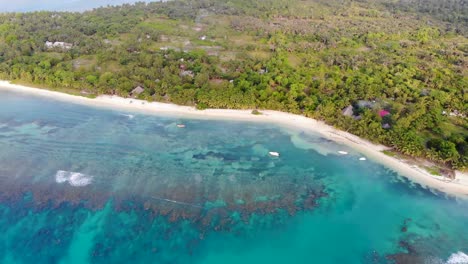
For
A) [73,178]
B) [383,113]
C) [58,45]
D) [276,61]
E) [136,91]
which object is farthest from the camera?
[58,45]

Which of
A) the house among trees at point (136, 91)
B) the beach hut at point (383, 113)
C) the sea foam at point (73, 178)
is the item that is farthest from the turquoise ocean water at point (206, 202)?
the beach hut at point (383, 113)

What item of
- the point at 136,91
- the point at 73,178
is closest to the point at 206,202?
the point at 73,178

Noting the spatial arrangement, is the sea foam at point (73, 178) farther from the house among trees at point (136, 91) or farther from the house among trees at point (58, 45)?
the house among trees at point (58, 45)

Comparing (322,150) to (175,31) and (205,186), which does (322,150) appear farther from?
(175,31)

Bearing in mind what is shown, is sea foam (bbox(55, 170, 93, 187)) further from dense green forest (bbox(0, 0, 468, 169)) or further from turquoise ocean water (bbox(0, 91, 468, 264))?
dense green forest (bbox(0, 0, 468, 169))

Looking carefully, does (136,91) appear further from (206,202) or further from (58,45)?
(58,45)

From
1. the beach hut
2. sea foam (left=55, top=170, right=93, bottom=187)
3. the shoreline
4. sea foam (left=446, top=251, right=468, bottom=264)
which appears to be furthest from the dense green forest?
sea foam (left=55, top=170, right=93, bottom=187)
